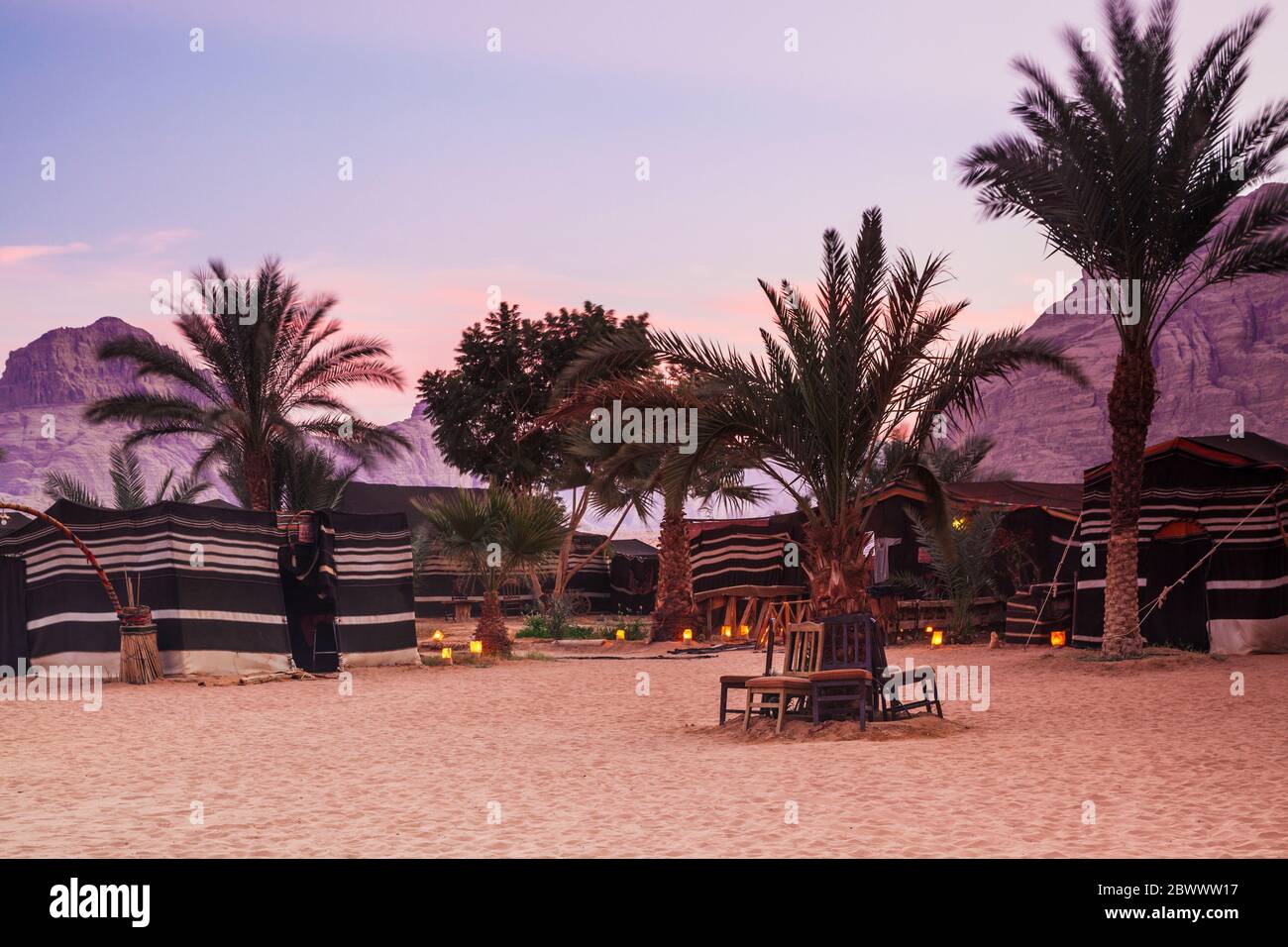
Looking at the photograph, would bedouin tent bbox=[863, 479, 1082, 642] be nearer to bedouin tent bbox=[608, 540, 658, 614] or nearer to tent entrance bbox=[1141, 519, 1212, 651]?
tent entrance bbox=[1141, 519, 1212, 651]

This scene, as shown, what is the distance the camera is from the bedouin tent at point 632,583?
45.7m

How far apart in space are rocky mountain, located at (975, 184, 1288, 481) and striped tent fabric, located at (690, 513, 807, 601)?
283 ft

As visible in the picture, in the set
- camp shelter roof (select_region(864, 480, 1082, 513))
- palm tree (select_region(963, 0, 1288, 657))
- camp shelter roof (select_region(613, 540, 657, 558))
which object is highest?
palm tree (select_region(963, 0, 1288, 657))

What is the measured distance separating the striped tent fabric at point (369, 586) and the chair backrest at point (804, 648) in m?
9.56

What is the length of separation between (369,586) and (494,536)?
265 centimetres

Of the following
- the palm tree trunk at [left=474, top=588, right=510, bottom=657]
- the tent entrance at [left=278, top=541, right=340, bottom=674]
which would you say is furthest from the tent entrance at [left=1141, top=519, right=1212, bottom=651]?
the tent entrance at [left=278, top=541, right=340, bottom=674]

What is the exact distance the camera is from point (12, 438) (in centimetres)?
18488

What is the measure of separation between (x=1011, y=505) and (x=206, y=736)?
18.6 meters

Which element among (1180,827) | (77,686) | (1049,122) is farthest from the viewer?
(1049,122)

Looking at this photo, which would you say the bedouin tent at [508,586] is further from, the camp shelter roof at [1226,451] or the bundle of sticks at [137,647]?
the camp shelter roof at [1226,451]

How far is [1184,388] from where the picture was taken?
121438 millimetres

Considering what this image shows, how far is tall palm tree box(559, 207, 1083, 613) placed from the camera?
13.7 m
